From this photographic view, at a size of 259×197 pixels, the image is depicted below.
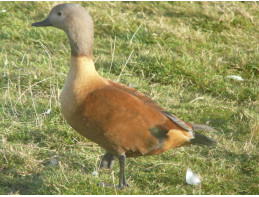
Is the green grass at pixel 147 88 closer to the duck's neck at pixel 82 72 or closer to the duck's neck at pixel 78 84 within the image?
the duck's neck at pixel 78 84

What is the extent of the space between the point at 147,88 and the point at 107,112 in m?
1.84

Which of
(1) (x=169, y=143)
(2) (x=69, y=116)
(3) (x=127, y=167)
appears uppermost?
(2) (x=69, y=116)

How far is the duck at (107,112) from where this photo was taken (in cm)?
338

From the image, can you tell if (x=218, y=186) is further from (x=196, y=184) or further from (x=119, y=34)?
(x=119, y=34)

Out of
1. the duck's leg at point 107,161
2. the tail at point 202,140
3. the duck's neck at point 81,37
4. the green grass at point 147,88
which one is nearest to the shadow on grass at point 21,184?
the green grass at point 147,88

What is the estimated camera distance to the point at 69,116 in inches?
135

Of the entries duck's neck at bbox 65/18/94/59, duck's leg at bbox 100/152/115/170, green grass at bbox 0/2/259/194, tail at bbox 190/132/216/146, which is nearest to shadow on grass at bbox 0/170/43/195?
green grass at bbox 0/2/259/194

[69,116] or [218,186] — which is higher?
[69,116]

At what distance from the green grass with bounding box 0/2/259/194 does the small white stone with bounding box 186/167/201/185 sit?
5 centimetres

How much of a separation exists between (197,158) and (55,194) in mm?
1274

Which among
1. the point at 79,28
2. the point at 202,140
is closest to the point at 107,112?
the point at 79,28

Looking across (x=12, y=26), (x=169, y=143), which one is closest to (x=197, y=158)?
(x=169, y=143)

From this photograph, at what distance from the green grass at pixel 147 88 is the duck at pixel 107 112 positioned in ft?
1.06

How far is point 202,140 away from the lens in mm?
3756
